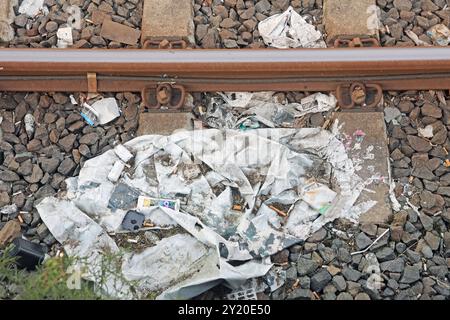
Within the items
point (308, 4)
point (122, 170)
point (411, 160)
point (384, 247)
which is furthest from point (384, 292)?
point (308, 4)

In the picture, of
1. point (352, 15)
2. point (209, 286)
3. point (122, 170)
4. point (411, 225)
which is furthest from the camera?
point (352, 15)

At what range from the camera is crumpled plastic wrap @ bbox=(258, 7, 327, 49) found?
5578 mm

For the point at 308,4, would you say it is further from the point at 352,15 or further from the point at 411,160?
the point at 411,160

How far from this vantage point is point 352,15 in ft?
18.3

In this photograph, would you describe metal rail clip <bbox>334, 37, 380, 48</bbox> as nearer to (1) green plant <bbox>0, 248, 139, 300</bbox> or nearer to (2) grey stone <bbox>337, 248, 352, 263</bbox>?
(2) grey stone <bbox>337, 248, 352, 263</bbox>

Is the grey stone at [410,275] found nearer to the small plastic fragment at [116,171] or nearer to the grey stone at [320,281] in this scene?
the grey stone at [320,281]

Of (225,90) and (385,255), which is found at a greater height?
(225,90)

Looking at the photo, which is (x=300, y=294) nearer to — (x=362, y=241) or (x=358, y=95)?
(x=362, y=241)

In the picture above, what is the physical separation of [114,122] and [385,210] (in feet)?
6.99

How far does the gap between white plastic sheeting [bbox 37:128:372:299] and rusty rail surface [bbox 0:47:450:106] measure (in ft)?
1.41

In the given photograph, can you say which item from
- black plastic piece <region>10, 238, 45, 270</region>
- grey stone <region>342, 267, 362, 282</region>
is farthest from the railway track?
grey stone <region>342, 267, 362, 282</region>

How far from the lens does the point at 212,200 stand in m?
5.01

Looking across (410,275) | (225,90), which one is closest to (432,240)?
(410,275)

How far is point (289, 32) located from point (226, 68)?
2.24ft
